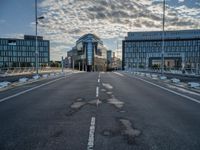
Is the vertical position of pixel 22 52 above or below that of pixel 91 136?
above

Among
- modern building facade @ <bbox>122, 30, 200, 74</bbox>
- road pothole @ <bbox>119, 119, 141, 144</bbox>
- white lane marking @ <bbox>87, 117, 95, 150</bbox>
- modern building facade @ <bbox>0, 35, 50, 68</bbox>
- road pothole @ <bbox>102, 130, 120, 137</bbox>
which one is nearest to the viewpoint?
white lane marking @ <bbox>87, 117, 95, 150</bbox>

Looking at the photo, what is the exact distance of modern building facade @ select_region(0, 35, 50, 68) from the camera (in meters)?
122

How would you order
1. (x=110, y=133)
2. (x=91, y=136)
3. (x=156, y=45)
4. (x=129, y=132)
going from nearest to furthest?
(x=91, y=136), (x=110, y=133), (x=129, y=132), (x=156, y=45)

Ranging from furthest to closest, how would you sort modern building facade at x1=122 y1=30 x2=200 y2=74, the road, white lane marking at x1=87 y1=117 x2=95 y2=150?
modern building facade at x1=122 y1=30 x2=200 y2=74
the road
white lane marking at x1=87 y1=117 x2=95 y2=150

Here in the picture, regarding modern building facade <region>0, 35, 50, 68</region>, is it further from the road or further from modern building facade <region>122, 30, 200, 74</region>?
the road

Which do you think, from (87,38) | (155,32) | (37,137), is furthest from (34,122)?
(155,32)

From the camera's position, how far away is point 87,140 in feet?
15.9

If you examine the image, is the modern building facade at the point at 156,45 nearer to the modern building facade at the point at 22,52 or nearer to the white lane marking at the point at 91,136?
the modern building facade at the point at 22,52

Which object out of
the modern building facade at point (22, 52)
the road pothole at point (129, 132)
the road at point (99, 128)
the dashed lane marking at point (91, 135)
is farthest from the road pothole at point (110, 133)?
the modern building facade at point (22, 52)

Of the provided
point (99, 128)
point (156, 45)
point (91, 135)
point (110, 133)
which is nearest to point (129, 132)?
point (110, 133)

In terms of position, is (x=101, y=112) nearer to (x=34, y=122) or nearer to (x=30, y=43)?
(x=34, y=122)

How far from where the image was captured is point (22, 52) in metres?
126

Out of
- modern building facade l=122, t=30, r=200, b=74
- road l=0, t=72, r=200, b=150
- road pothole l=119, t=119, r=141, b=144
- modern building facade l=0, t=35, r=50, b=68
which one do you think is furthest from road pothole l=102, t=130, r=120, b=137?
modern building facade l=122, t=30, r=200, b=74

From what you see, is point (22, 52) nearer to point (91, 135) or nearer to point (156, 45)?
point (156, 45)
